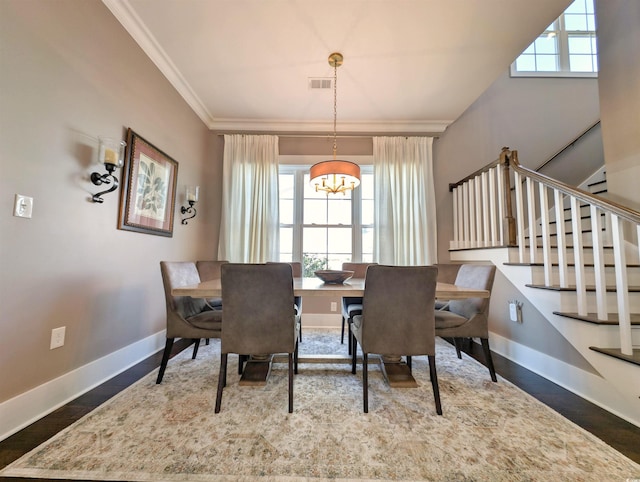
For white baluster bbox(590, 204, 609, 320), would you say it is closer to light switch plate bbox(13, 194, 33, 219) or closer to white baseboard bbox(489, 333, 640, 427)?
white baseboard bbox(489, 333, 640, 427)

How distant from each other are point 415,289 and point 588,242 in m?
2.48

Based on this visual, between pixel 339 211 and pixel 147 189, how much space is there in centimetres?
231

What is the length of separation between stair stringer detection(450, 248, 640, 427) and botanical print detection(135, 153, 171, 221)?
3.27 metres

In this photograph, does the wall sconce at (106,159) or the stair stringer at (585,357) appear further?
the wall sconce at (106,159)

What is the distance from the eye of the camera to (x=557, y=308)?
5.90 feet

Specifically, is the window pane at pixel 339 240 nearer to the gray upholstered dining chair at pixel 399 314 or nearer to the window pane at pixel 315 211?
the window pane at pixel 315 211

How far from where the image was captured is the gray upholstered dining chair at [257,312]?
1.48 meters

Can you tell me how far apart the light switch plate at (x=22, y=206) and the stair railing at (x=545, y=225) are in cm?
321

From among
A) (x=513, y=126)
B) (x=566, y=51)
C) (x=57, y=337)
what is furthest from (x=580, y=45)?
(x=57, y=337)

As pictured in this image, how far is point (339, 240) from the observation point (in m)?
3.66

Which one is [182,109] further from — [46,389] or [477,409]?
[477,409]

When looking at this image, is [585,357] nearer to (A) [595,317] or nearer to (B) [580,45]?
(A) [595,317]

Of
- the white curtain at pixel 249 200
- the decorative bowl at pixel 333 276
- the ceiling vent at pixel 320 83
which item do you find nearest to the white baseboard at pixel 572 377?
the decorative bowl at pixel 333 276

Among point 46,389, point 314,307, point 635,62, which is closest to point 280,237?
point 314,307
